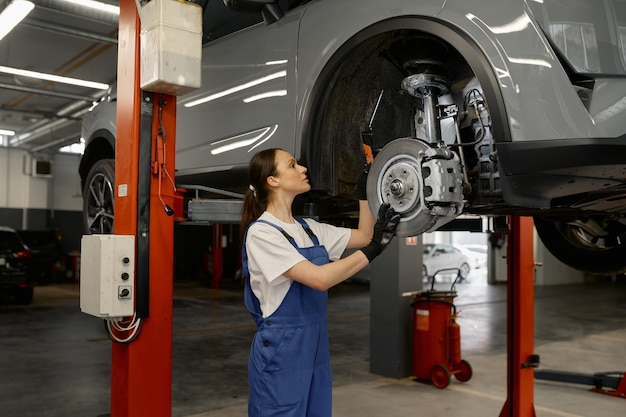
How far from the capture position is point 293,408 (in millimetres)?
1851

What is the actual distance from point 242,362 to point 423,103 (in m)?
4.15

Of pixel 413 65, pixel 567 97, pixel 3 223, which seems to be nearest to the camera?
pixel 567 97

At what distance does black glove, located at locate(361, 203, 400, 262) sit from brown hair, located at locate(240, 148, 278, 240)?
0.40 meters

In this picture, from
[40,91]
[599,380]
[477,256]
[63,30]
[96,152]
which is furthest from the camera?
[477,256]

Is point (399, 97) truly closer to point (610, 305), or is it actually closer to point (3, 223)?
point (610, 305)

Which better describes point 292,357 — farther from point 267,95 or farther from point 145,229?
point 267,95

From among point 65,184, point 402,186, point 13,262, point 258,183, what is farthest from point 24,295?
point 402,186

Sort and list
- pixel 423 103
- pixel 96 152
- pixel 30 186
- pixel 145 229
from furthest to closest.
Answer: pixel 30 186 < pixel 96 152 < pixel 145 229 < pixel 423 103

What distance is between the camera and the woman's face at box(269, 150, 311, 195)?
2.01m

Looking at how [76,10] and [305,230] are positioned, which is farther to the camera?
[76,10]

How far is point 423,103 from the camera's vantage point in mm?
2109

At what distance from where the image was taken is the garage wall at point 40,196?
50.5ft

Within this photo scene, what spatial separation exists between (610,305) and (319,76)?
10755 mm

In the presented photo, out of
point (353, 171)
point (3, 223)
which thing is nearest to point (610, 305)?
point (353, 171)
